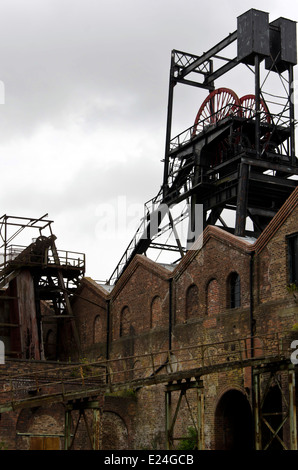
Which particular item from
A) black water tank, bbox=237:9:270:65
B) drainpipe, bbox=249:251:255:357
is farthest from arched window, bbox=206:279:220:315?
black water tank, bbox=237:9:270:65

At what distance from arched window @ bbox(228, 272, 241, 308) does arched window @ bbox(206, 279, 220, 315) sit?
2.01ft

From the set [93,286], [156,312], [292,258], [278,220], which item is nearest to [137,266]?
[156,312]

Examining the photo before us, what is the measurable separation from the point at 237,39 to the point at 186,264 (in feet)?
33.1

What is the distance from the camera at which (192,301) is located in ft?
102

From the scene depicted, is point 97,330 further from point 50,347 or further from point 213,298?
point 213,298

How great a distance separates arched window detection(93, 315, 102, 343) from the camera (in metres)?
37.1

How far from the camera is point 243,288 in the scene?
93.4ft

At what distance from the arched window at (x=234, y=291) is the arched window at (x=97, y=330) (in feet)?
31.6

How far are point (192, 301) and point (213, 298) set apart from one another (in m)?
1.41

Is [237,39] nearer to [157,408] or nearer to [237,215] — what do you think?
[237,215]

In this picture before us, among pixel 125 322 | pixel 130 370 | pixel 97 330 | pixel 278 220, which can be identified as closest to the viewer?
pixel 130 370

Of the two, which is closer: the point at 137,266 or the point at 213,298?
the point at 213,298

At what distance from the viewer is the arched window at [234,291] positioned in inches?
1136

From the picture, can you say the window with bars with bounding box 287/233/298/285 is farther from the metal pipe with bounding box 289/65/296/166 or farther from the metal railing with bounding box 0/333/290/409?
the metal pipe with bounding box 289/65/296/166
